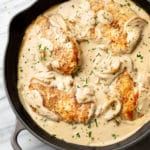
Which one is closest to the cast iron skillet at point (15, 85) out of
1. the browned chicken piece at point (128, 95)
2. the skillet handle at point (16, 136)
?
the skillet handle at point (16, 136)

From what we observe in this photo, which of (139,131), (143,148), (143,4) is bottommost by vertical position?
(143,148)

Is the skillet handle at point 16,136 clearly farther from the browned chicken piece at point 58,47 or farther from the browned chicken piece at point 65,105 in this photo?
the browned chicken piece at point 58,47

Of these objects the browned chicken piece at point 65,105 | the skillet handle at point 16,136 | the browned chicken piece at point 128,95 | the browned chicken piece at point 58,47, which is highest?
the browned chicken piece at point 58,47

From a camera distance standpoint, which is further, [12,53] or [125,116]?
[12,53]

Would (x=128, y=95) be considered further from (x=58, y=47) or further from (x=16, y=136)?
(x=16, y=136)

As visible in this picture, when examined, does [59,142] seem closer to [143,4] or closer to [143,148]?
[143,148]

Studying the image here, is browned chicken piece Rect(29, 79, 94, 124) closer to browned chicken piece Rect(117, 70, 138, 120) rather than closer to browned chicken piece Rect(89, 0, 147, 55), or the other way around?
browned chicken piece Rect(117, 70, 138, 120)

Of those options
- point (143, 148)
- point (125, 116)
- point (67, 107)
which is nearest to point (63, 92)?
point (67, 107)
